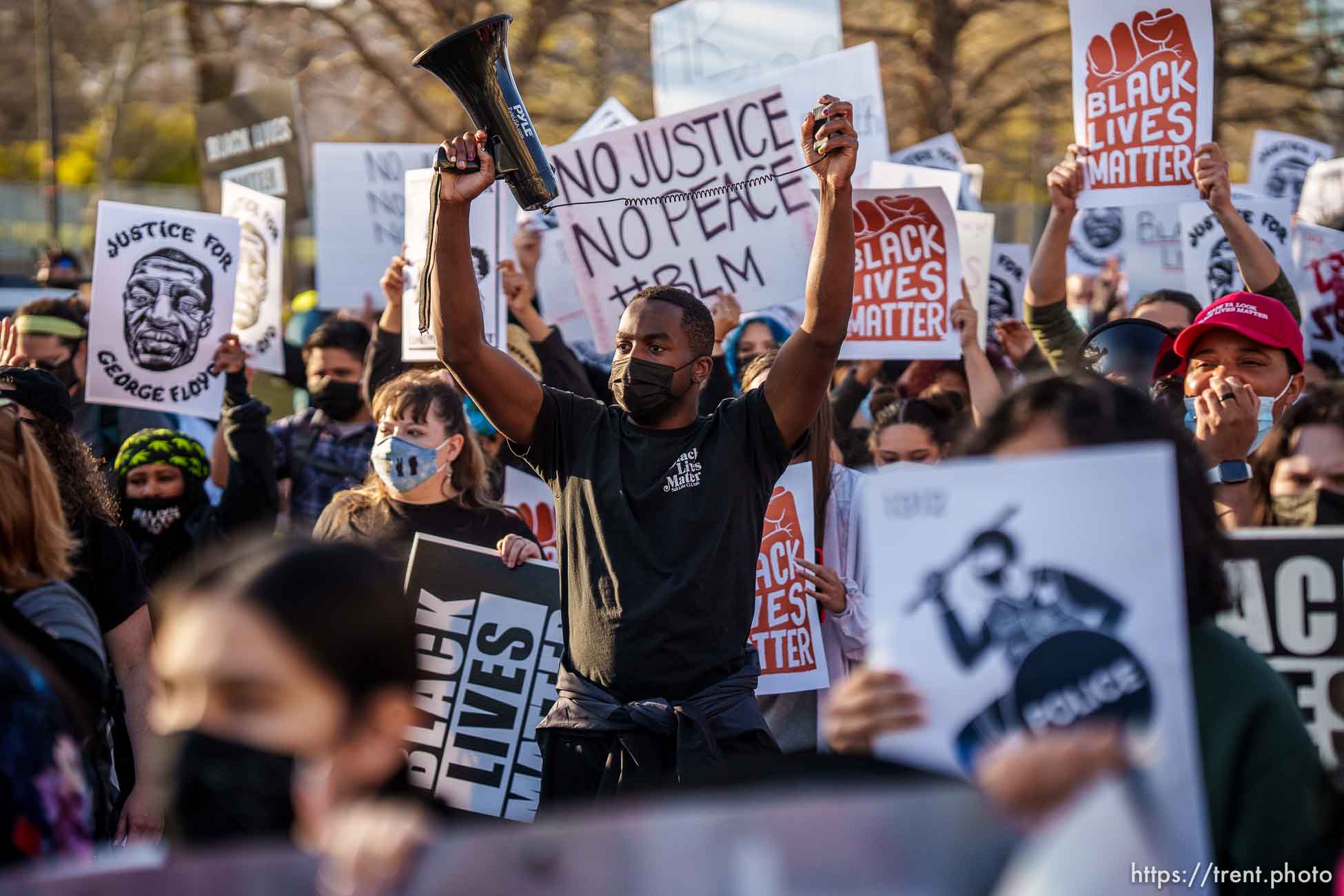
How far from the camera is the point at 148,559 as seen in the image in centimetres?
525

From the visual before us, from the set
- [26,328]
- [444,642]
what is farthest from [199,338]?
[444,642]

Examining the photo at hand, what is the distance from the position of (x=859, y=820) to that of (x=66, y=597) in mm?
1933

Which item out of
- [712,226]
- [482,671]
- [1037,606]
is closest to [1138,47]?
[712,226]

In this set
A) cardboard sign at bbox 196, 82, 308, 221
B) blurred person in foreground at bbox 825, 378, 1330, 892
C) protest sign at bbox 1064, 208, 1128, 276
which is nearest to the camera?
blurred person in foreground at bbox 825, 378, 1330, 892

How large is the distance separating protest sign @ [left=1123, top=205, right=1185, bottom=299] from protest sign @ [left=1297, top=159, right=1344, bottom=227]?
0.82 meters

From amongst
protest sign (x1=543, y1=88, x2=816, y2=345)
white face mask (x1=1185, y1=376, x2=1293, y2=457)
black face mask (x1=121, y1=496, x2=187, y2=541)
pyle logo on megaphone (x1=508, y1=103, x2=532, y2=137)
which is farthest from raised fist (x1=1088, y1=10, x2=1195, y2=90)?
black face mask (x1=121, y1=496, x2=187, y2=541)

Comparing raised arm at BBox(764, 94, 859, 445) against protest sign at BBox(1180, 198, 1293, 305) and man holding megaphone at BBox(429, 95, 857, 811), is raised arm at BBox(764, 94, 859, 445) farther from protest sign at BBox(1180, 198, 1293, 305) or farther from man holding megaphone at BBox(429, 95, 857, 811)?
protest sign at BBox(1180, 198, 1293, 305)

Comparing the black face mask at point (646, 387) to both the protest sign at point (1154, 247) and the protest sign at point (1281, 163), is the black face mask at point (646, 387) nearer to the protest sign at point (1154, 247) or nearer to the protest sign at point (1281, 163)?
the protest sign at point (1154, 247)

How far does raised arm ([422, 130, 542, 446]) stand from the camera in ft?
11.8

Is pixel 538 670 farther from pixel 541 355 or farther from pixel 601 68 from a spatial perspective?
pixel 601 68

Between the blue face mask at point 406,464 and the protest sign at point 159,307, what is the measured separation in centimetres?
202

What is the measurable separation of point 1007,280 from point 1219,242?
136 cm

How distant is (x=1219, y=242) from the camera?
283 inches

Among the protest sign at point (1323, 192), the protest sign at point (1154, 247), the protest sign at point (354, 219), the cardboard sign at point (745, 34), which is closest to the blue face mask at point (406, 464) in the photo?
the protest sign at point (354, 219)
